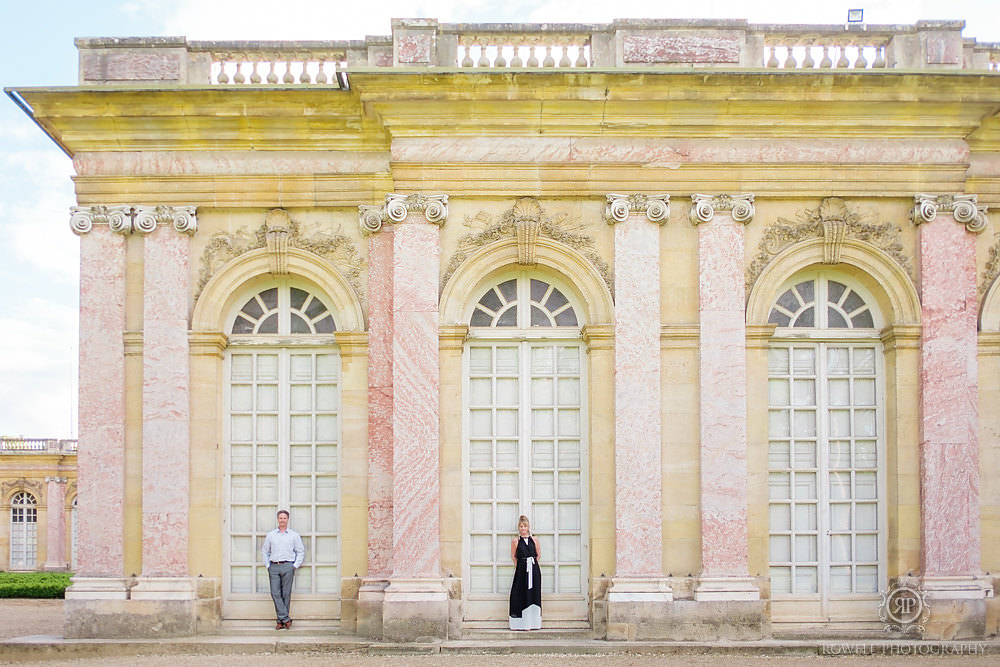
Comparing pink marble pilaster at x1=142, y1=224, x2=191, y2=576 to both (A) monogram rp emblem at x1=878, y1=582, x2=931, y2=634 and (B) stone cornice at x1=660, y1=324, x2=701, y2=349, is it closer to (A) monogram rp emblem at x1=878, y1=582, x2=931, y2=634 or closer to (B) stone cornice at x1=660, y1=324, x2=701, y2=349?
(B) stone cornice at x1=660, y1=324, x2=701, y2=349

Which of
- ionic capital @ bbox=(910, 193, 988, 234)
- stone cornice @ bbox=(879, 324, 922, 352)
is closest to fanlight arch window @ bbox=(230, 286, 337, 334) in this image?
stone cornice @ bbox=(879, 324, 922, 352)

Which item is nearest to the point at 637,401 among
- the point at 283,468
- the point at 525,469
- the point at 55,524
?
the point at 525,469

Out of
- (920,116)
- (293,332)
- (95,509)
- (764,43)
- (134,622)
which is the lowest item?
(134,622)

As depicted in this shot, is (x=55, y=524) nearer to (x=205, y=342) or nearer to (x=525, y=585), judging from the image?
(x=205, y=342)

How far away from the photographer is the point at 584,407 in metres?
14.1

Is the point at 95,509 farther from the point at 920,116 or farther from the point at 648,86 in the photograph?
the point at 920,116

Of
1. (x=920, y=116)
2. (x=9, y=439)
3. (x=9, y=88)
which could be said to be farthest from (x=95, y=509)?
(x=9, y=439)

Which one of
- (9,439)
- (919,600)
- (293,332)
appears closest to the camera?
(919,600)

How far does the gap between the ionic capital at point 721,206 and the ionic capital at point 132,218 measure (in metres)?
5.79

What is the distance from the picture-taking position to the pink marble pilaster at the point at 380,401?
13.8 m

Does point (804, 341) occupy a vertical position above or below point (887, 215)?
below

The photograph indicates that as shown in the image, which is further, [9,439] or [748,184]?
[9,439]

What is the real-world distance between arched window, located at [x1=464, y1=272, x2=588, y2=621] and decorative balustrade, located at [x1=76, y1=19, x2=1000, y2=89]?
2711mm

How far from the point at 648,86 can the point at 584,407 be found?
3.70 meters
